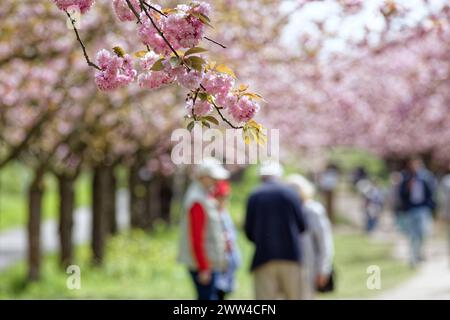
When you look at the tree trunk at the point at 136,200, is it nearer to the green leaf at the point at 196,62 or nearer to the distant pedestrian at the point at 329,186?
the distant pedestrian at the point at 329,186

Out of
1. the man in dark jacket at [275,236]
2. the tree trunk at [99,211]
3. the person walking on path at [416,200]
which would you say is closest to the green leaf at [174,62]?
the man in dark jacket at [275,236]

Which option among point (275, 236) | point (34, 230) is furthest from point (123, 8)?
point (34, 230)

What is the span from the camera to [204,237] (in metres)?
8.77

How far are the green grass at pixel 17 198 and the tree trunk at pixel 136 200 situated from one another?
24.4ft

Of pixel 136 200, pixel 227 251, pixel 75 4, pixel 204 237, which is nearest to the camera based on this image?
pixel 75 4

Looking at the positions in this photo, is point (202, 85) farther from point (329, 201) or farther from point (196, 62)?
point (329, 201)

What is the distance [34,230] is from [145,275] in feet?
8.00

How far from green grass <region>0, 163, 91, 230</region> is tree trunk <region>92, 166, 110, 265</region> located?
14.3 meters

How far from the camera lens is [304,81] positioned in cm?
1510

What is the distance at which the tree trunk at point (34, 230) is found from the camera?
51.1 feet

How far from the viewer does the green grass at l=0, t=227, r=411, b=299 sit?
14.0 meters

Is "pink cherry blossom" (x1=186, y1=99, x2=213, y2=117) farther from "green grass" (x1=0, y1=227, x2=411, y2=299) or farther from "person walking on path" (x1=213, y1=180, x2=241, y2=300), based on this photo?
"green grass" (x1=0, y1=227, x2=411, y2=299)

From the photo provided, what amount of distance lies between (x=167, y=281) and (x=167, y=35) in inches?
488

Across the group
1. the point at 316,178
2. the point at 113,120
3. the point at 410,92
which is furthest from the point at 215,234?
the point at 316,178
